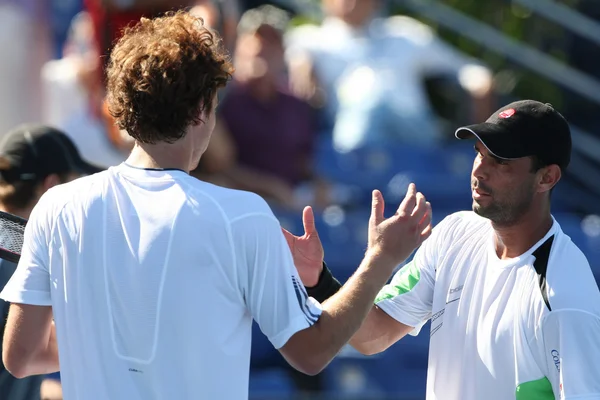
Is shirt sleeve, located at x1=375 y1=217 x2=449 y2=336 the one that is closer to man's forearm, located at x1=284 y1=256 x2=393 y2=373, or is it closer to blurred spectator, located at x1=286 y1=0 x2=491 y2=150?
man's forearm, located at x1=284 y1=256 x2=393 y2=373

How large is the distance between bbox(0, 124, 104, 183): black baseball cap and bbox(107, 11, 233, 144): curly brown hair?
82cm

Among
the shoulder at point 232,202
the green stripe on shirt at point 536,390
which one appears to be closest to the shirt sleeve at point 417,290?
the green stripe on shirt at point 536,390

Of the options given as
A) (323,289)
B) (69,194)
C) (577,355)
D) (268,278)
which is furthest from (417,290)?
(69,194)

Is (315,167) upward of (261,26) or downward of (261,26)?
downward

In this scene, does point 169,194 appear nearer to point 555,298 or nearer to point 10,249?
point 10,249

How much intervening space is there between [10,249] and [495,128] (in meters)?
1.35

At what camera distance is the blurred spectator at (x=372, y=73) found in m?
6.29

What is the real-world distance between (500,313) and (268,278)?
809mm

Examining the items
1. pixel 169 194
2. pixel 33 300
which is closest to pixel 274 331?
pixel 169 194

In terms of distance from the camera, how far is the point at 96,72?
595cm

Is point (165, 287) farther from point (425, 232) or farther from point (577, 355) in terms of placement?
point (577, 355)

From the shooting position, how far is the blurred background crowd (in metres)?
5.76

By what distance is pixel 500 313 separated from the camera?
2.72 m

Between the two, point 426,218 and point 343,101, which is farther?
point 343,101
